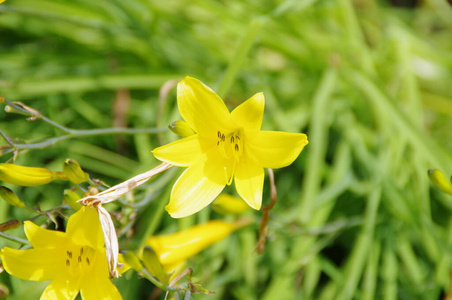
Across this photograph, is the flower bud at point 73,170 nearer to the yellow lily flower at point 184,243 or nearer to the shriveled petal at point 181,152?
the shriveled petal at point 181,152

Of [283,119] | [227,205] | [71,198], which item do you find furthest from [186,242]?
[283,119]

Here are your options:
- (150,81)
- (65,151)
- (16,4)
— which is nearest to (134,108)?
(150,81)

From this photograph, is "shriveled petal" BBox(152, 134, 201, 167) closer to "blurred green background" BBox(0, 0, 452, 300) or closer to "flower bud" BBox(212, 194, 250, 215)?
"flower bud" BBox(212, 194, 250, 215)

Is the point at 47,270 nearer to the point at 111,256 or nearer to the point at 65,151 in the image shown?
the point at 111,256

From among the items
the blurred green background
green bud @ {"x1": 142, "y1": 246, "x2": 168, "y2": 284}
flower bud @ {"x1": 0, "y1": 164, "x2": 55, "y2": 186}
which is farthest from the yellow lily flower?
flower bud @ {"x1": 0, "y1": 164, "x2": 55, "y2": 186}

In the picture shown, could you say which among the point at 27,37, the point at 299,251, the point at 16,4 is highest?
the point at 16,4

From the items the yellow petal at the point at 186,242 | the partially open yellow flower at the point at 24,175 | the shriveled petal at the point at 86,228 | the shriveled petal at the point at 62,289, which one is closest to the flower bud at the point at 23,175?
the partially open yellow flower at the point at 24,175

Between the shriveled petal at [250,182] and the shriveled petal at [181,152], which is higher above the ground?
the shriveled petal at [181,152]
